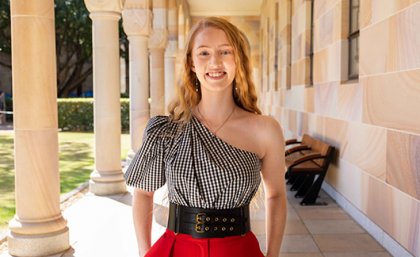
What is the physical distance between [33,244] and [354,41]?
4.37 m

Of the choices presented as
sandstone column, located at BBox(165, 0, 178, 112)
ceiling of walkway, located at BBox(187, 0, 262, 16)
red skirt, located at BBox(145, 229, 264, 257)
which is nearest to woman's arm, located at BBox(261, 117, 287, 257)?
red skirt, located at BBox(145, 229, 264, 257)

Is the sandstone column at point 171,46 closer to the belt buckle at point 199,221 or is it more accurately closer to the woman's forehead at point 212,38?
the woman's forehead at point 212,38

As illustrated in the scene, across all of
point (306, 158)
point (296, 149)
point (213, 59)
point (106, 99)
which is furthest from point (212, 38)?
point (296, 149)

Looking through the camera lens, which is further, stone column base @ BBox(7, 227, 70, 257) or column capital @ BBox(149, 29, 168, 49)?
column capital @ BBox(149, 29, 168, 49)

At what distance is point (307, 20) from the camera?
8.92 m

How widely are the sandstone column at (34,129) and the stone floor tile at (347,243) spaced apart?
2.44 metres

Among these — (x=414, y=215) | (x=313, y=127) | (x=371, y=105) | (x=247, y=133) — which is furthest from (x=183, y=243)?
(x=313, y=127)

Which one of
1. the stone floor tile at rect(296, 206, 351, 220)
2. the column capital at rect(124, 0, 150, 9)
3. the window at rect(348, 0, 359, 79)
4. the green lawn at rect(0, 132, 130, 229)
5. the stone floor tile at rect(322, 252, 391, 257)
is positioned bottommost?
the green lawn at rect(0, 132, 130, 229)

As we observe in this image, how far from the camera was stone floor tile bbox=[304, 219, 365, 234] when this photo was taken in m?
5.25

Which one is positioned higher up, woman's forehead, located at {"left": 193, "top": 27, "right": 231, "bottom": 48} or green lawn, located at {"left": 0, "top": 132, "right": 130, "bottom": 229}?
woman's forehead, located at {"left": 193, "top": 27, "right": 231, "bottom": 48}

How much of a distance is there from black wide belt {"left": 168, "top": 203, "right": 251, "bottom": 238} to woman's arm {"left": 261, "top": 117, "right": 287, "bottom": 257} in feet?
0.50

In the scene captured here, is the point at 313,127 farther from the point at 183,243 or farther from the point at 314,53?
the point at 183,243

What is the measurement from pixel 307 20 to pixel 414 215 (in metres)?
5.58

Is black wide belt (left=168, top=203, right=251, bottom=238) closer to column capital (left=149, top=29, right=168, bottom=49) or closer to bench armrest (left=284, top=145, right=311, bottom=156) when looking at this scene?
bench armrest (left=284, top=145, right=311, bottom=156)
